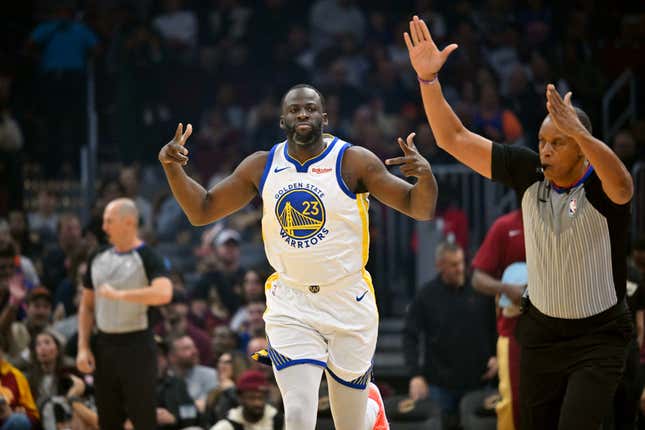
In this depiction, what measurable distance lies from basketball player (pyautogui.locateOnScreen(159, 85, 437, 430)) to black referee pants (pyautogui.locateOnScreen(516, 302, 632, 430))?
2.60ft

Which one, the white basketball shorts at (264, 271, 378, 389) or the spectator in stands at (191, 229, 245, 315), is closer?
the white basketball shorts at (264, 271, 378, 389)

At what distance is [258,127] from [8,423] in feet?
19.5

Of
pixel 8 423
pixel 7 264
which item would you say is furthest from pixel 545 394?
pixel 7 264

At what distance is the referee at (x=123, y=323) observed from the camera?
28.4ft

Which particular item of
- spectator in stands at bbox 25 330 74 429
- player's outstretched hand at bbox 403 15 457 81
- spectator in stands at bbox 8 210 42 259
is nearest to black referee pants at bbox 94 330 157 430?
spectator in stands at bbox 25 330 74 429

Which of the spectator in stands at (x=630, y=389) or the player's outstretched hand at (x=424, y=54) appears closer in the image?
the player's outstretched hand at (x=424, y=54)

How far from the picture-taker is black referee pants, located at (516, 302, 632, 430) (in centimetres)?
509

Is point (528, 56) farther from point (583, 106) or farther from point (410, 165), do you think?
point (410, 165)

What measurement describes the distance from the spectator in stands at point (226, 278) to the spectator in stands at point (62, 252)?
4.91 feet

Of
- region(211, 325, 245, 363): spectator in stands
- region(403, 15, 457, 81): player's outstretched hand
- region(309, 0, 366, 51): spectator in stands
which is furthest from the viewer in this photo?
region(309, 0, 366, 51): spectator in stands

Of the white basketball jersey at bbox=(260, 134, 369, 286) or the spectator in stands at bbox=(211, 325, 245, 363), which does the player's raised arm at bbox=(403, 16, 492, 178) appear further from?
the spectator in stands at bbox=(211, 325, 245, 363)

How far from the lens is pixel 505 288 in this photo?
7484 mm

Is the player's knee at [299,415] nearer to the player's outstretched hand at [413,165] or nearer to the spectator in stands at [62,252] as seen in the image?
the player's outstretched hand at [413,165]

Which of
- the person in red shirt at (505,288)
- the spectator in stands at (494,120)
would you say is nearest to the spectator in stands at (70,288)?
the spectator in stands at (494,120)
